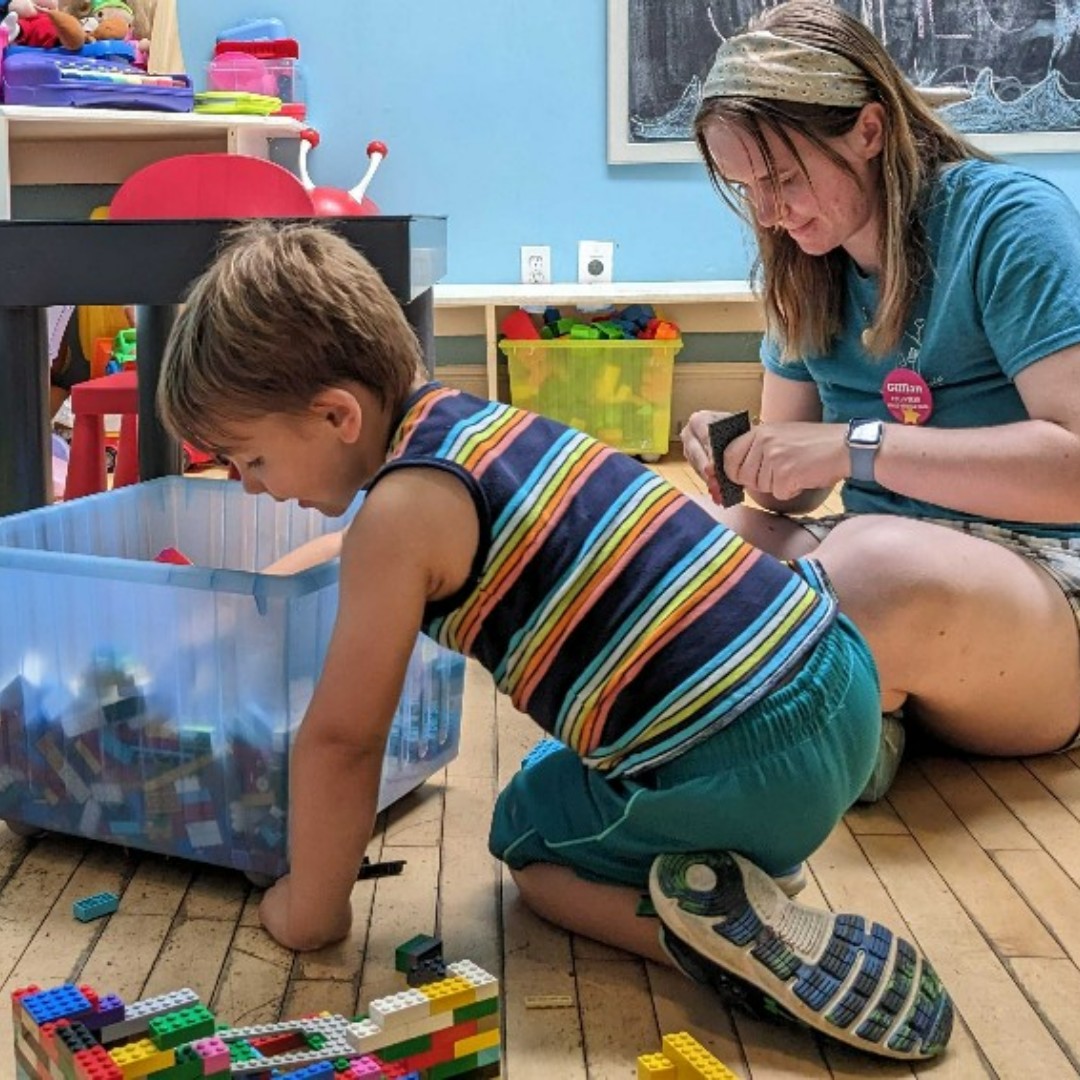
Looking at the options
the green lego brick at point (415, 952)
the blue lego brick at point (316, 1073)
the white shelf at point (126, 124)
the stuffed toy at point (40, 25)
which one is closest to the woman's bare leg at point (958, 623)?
the green lego brick at point (415, 952)

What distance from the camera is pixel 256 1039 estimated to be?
2.86ft

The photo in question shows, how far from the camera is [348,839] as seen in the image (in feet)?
3.48

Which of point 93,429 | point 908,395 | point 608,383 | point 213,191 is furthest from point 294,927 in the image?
point 608,383

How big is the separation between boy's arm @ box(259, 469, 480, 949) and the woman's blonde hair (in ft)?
1.83

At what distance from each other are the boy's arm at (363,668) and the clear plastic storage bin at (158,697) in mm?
110

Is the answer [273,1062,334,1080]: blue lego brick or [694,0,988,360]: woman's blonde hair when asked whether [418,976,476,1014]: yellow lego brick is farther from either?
[694,0,988,360]: woman's blonde hair

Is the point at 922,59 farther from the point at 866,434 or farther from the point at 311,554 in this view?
the point at 311,554

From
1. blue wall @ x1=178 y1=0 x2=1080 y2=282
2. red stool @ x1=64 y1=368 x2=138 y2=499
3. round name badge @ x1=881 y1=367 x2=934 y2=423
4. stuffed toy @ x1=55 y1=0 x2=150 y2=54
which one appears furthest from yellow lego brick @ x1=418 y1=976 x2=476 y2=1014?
blue wall @ x1=178 y1=0 x2=1080 y2=282

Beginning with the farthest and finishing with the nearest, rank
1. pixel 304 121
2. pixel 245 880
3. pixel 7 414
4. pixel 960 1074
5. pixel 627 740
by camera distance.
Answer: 1. pixel 304 121
2. pixel 7 414
3. pixel 245 880
4. pixel 627 740
5. pixel 960 1074

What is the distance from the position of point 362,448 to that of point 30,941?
0.45 metres

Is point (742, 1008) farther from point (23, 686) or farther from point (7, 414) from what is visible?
point (7, 414)

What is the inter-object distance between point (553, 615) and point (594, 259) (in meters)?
2.86

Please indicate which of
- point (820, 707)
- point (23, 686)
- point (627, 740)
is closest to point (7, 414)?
point (23, 686)

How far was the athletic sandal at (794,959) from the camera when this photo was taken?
0.96 metres
